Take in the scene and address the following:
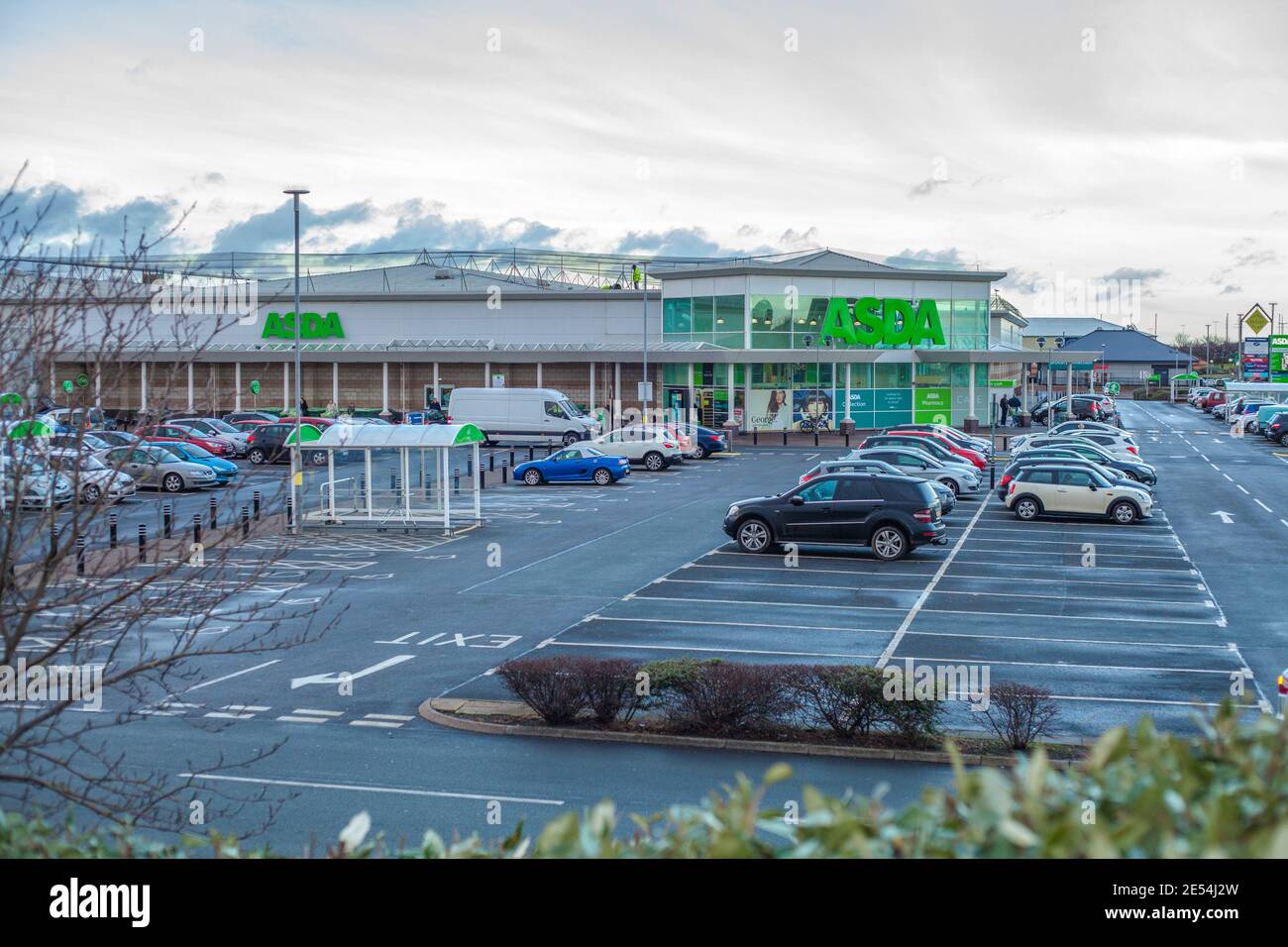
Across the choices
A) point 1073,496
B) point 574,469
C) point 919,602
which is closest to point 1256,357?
point 574,469

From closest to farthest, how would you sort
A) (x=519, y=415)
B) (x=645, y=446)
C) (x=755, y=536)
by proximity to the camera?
(x=755, y=536) < (x=645, y=446) < (x=519, y=415)

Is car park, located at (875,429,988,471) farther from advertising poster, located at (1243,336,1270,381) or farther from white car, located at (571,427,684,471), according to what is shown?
advertising poster, located at (1243,336,1270,381)

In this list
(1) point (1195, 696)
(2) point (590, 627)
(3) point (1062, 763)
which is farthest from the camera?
(2) point (590, 627)

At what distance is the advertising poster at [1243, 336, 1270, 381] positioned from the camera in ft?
350

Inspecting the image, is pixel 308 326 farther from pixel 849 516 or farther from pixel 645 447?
pixel 849 516

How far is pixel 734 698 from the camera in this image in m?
13.7

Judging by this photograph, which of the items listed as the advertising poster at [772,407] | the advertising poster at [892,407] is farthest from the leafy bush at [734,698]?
the advertising poster at [892,407]

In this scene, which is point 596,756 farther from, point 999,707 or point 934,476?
point 934,476

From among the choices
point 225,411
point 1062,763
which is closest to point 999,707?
point 1062,763

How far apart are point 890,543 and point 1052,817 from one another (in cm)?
2222

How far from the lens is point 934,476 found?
36.6m
